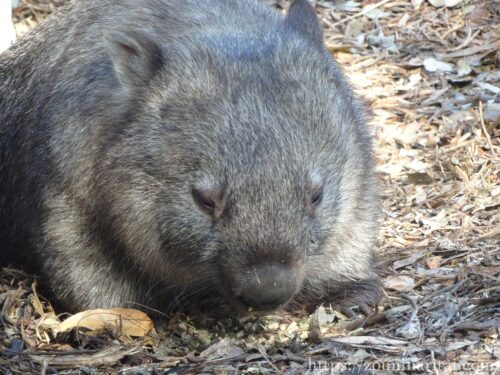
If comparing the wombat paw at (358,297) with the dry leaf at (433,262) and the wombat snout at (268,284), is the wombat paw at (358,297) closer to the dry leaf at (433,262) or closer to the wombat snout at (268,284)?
the dry leaf at (433,262)

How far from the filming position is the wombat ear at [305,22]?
232 inches

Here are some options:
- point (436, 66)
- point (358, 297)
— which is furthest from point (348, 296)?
point (436, 66)

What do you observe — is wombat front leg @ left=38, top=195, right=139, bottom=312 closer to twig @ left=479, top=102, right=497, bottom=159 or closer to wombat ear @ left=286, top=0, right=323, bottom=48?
wombat ear @ left=286, top=0, right=323, bottom=48

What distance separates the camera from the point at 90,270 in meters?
5.95

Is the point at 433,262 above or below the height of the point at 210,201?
below

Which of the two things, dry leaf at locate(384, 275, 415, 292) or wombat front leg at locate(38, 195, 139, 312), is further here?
dry leaf at locate(384, 275, 415, 292)

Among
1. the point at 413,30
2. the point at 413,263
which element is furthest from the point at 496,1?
the point at 413,263

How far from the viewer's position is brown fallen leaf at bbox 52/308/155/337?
5.72 metres

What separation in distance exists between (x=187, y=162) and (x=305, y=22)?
1.31 metres

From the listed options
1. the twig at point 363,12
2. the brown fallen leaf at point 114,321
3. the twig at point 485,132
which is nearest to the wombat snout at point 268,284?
the brown fallen leaf at point 114,321

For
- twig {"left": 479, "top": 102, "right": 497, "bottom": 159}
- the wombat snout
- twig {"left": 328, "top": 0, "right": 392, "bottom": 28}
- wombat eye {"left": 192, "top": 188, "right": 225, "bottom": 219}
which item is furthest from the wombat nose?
twig {"left": 328, "top": 0, "right": 392, "bottom": 28}

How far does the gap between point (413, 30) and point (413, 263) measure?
3370mm

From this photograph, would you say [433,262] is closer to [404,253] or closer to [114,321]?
[404,253]

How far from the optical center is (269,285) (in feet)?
15.8
